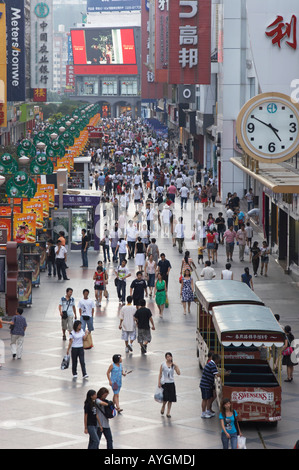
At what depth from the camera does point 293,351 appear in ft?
63.8

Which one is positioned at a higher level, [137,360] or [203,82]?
[203,82]

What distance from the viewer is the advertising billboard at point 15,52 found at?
78.3 metres

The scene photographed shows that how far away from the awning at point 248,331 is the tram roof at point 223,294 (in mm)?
1212

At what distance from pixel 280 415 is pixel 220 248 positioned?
2188 centimetres

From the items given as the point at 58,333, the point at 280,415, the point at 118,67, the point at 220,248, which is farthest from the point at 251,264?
the point at 118,67

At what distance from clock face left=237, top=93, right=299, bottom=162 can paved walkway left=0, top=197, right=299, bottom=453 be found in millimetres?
4124

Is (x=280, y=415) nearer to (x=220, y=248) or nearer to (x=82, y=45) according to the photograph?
(x=220, y=248)

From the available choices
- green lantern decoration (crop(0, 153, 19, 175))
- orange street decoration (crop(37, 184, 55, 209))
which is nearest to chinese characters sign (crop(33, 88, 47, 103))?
orange street decoration (crop(37, 184, 55, 209))

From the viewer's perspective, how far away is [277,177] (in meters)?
27.1

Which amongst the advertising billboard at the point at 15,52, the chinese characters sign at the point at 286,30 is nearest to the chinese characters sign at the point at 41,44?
the advertising billboard at the point at 15,52

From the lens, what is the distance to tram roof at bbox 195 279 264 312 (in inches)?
745

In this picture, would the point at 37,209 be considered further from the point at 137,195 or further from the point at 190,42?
the point at 190,42

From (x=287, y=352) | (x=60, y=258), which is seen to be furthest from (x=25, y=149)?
(x=287, y=352)

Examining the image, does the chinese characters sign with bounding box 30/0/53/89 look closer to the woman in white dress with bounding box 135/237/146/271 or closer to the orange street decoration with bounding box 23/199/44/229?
the orange street decoration with bounding box 23/199/44/229
